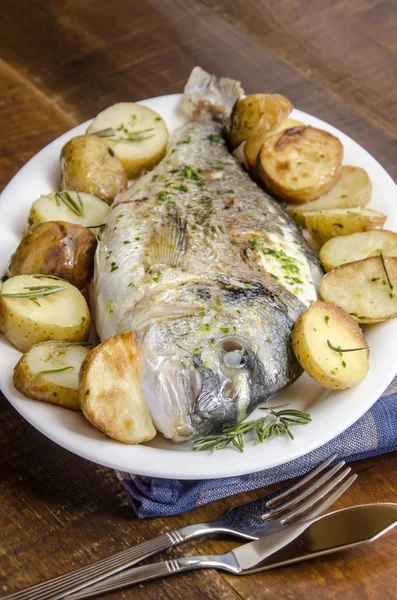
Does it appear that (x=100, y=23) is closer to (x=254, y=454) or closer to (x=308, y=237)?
(x=308, y=237)

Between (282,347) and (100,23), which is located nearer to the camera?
(282,347)

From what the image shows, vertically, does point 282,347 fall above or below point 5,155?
below

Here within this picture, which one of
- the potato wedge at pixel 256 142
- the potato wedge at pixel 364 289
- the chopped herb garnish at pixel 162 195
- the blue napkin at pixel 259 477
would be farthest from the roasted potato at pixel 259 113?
the blue napkin at pixel 259 477

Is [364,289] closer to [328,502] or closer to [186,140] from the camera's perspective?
[328,502]

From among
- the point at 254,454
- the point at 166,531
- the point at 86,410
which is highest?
the point at 86,410

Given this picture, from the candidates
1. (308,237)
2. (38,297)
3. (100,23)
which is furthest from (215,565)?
(100,23)

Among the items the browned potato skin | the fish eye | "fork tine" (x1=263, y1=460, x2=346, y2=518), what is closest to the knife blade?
"fork tine" (x1=263, y1=460, x2=346, y2=518)

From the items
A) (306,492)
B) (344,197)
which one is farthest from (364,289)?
(306,492)
